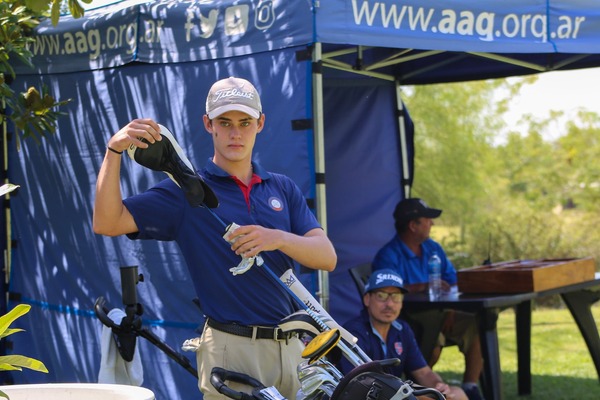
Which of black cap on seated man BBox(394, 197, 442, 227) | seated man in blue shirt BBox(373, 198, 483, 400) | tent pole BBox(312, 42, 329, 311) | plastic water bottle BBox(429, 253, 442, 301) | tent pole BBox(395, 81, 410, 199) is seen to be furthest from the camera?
tent pole BBox(395, 81, 410, 199)

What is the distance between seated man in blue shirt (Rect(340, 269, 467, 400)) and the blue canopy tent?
0.33 metres

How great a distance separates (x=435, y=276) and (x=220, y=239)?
11.1ft

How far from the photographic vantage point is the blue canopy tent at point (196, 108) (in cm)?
543

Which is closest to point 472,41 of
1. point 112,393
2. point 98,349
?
point 98,349

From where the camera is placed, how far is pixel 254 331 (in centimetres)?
342

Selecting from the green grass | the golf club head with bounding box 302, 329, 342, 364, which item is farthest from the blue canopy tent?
the golf club head with bounding box 302, 329, 342, 364

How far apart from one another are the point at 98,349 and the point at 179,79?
5.78 ft

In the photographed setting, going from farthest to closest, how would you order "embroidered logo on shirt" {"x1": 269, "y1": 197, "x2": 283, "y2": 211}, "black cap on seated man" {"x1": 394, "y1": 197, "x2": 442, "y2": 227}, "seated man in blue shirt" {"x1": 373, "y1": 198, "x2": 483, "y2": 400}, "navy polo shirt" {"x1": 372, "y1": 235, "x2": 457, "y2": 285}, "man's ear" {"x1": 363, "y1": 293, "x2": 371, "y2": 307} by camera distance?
→ "black cap on seated man" {"x1": 394, "y1": 197, "x2": 442, "y2": 227} < "navy polo shirt" {"x1": 372, "y1": 235, "x2": 457, "y2": 285} < "seated man in blue shirt" {"x1": 373, "y1": 198, "x2": 483, "y2": 400} < "man's ear" {"x1": 363, "y1": 293, "x2": 371, "y2": 307} < "embroidered logo on shirt" {"x1": 269, "y1": 197, "x2": 283, "y2": 211}

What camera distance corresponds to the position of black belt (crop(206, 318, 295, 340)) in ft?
11.2

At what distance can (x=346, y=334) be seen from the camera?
3402mm

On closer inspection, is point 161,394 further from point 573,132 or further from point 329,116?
point 573,132

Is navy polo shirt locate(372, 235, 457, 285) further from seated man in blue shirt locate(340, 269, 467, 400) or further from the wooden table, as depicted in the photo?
seated man in blue shirt locate(340, 269, 467, 400)

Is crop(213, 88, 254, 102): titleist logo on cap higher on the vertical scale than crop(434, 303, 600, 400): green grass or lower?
higher

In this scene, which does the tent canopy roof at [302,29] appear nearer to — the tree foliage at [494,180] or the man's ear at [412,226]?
the man's ear at [412,226]
